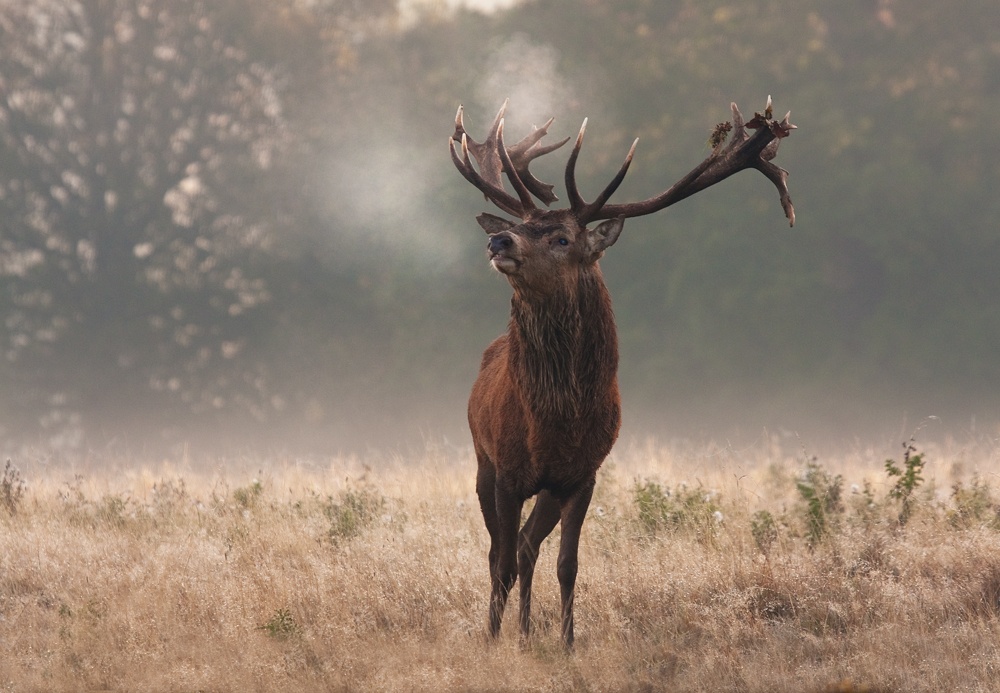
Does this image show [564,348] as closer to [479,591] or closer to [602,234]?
[602,234]

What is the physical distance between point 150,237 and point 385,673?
1919cm

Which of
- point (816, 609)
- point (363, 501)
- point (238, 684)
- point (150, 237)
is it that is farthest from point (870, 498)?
point (150, 237)

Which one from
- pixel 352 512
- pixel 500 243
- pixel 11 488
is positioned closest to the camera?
pixel 500 243

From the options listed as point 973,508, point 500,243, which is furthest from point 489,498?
point 973,508

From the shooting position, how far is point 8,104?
72.7 ft

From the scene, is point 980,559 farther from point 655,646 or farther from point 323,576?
→ point 323,576

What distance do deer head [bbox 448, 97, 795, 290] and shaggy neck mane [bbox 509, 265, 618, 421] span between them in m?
0.15

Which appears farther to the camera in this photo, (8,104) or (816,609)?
(8,104)

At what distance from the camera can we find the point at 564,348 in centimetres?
585

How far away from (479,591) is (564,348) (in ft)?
6.48

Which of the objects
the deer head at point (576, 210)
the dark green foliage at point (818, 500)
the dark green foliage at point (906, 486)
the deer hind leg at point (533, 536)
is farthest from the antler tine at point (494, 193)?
the dark green foliage at point (906, 486)

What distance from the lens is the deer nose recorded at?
5.24m

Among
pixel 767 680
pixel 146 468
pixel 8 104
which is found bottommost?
pixel 767 680

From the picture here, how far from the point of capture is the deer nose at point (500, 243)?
524 cm
